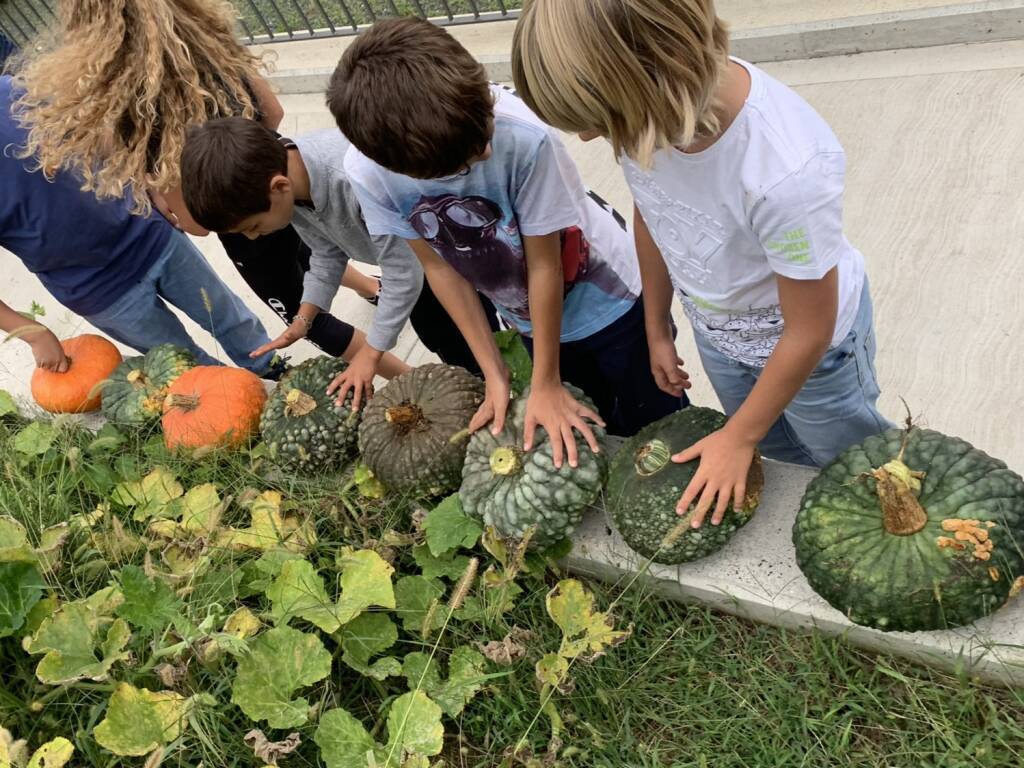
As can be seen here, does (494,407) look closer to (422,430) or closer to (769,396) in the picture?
(422,430)

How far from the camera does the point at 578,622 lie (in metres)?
1.61

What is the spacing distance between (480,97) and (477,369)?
1477mm

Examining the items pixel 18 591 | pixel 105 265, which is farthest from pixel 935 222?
pixel 18 591

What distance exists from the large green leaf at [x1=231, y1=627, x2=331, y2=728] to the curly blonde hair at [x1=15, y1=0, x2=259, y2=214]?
130cm

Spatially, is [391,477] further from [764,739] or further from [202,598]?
[764,739]

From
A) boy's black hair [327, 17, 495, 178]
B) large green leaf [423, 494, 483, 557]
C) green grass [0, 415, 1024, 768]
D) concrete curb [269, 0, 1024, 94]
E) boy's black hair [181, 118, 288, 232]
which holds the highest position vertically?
boy's black hair [327, 17, 495, 178]

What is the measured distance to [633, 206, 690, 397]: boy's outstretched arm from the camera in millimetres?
1898

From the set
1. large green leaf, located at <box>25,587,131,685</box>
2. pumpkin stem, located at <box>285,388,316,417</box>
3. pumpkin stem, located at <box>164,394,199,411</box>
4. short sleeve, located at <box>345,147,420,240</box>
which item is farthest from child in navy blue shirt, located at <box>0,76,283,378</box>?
large green leaf, located at <box>25,587,131,685</box>

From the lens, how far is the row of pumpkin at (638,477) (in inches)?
51.6

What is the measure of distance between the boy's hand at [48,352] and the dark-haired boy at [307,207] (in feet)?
2.82

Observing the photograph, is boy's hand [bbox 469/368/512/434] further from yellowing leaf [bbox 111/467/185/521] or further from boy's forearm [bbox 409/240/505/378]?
yellowing leaf [bbox 111/467/185/521]

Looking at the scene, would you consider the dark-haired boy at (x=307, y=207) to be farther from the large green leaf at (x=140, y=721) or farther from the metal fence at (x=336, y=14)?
the metal fence at (x=336, y=14)

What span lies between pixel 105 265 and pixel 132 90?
0.91 metres

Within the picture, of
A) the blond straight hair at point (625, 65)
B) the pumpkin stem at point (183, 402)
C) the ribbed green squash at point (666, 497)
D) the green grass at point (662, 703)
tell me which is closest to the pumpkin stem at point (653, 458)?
the ribbed green squash at point (666, 497)
